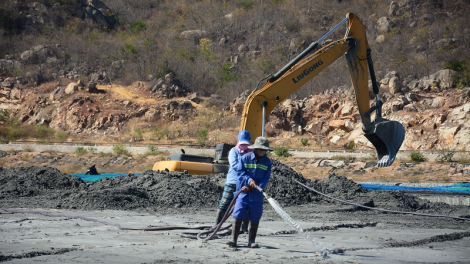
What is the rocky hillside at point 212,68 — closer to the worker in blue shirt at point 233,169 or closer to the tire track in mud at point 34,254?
the worker in blue shirt at point 233,169

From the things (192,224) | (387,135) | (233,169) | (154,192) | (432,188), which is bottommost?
(192,224)

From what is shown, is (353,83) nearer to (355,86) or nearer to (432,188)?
(355,86)

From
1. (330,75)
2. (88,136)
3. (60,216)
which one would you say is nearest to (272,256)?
(60,216)

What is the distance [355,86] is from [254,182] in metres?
10.6

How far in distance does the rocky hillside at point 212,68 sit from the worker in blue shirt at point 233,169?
1211 inches

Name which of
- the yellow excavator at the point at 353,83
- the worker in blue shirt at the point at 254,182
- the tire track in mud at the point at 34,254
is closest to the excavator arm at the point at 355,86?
the yellow excavator at the point at 353,83

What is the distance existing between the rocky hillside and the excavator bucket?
21638mm

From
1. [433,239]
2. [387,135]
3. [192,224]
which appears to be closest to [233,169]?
[192,224]

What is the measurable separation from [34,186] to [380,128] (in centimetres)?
1089

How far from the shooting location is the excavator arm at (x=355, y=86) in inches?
597

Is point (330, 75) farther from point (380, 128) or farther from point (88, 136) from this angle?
point (380, 128)

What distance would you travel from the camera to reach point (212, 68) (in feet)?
207

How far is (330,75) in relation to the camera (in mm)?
54969

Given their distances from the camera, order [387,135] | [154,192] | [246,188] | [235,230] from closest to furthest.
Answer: [246,188]
[235,230]
[154,192]
[387,135]
